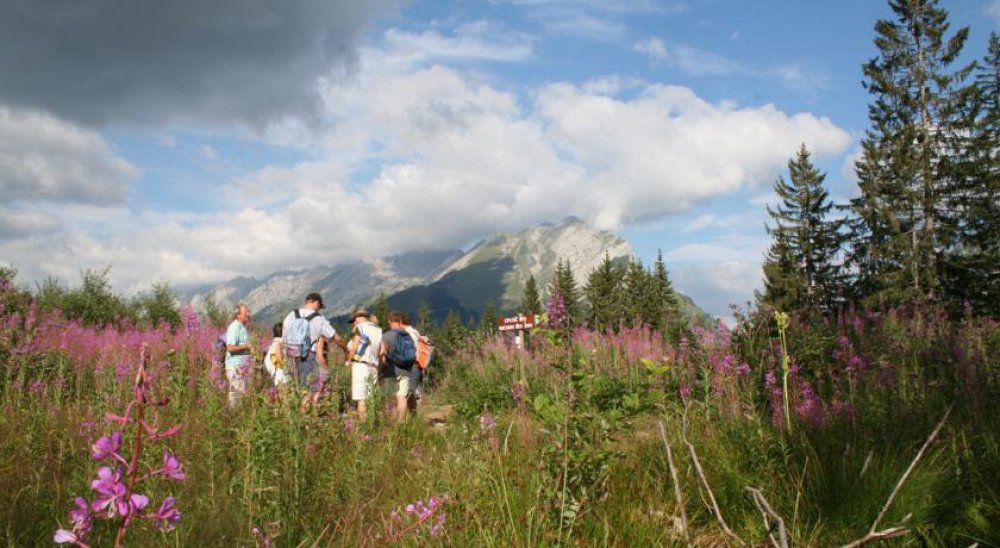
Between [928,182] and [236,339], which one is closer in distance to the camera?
[236,339]

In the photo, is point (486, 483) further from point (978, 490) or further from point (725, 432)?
point (978, 490)

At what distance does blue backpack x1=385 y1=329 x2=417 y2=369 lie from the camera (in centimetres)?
921

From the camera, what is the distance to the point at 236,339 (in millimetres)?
8391

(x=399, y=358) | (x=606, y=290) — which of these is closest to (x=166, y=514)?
(x=399, y=358)

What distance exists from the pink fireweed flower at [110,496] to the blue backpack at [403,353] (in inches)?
323

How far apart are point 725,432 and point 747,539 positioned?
126 cm

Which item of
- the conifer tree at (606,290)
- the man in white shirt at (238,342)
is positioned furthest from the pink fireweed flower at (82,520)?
the conifer tree at (606,290)

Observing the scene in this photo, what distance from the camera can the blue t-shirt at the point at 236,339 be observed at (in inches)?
328

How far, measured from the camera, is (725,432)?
183 inches

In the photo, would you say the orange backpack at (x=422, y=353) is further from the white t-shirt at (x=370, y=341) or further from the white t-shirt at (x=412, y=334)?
the white t-shirt at (x=370, y=341)

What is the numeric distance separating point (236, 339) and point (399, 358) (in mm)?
2382

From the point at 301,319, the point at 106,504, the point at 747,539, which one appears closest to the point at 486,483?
the point at 747,539

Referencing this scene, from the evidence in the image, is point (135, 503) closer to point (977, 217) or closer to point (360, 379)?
point (360, 379)

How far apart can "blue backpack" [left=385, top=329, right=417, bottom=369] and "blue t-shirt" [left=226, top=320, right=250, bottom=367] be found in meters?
2.13
